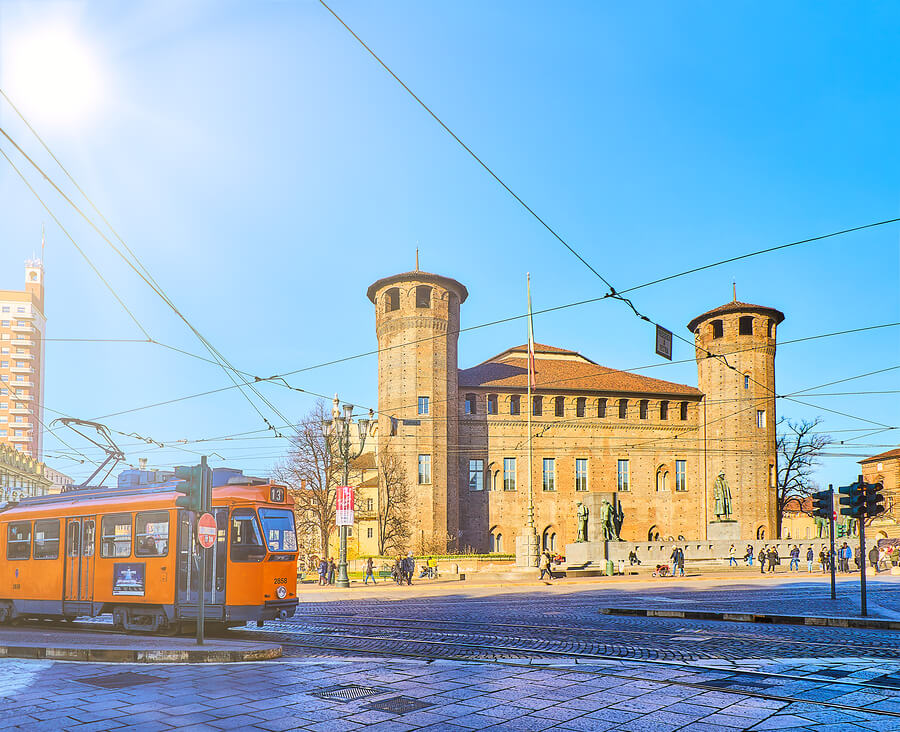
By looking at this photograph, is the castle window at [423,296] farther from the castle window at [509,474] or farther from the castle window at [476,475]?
the castle window at [509,474]

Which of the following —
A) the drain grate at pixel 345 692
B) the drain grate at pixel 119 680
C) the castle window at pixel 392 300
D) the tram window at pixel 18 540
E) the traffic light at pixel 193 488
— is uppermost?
the castle window at pixel 392 300

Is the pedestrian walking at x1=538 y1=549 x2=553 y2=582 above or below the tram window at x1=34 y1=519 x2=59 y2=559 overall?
below

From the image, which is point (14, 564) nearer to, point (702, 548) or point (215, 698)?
point (215, 698)

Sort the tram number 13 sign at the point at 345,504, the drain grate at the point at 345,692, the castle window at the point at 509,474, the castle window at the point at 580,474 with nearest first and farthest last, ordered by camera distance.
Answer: the drain grate at the point at 345,692
the tram number 13 sign at the point at 345,504
the castle window at the point at 509,474
the castle window at the point at 580,474

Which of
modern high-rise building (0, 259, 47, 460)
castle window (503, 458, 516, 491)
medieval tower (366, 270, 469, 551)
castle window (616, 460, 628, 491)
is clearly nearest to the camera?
medieval tower (366, 270, 469, 551)

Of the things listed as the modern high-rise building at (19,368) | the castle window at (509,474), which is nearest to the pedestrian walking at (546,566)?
the castle window at (509,474)

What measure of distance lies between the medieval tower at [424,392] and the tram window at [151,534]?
36.3 metres

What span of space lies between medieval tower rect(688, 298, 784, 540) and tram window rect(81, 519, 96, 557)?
4778cm

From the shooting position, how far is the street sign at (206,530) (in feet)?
39.4

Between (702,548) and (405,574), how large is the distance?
694 inches

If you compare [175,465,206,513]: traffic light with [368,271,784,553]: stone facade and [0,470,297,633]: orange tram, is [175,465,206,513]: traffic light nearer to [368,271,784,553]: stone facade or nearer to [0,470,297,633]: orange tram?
[0,470,297,633]: orange tram

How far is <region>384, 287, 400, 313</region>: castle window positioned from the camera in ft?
187

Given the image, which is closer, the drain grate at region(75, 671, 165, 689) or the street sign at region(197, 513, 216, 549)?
the drain grate at region(75, 671, 165, 689)

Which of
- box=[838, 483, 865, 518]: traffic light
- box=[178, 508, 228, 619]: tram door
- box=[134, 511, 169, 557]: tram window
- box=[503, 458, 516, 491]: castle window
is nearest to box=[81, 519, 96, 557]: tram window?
box=[134, 511, 169, 557]: tram window
